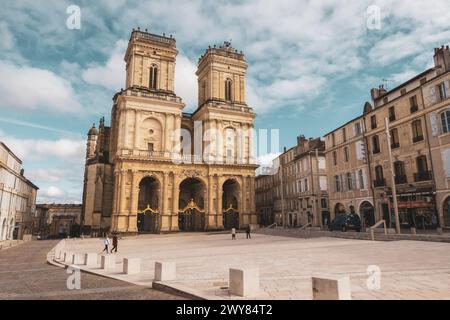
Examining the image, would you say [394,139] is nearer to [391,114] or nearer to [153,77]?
[391,114]

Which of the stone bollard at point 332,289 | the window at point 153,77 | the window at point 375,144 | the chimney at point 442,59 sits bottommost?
the stone bollard at point 332,289

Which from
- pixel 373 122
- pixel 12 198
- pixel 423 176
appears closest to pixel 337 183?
pixel 373 122

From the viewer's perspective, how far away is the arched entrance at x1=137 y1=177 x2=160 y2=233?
43062 mm

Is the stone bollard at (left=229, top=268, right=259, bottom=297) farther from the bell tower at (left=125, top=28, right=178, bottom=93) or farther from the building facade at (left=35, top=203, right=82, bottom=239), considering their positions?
the building facade at (left=35, top=203, right=82, bottom=239)

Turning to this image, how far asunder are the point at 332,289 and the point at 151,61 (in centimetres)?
4360

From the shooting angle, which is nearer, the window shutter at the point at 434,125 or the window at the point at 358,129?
the window shutter at the point at 434,125

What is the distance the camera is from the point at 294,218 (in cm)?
4897

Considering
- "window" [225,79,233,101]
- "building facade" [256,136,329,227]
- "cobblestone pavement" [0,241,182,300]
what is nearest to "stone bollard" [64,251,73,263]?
"cobblestone pavement" [0,241,182,300]

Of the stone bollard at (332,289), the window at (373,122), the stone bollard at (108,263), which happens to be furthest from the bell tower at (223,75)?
the stone bollard at (332,289)

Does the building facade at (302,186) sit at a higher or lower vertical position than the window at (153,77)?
lower

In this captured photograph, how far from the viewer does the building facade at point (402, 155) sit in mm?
23734

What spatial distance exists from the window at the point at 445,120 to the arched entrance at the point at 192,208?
27908 millimetres

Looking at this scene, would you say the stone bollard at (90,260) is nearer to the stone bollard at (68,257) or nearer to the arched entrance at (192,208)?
the stone bollard at (68,257)
